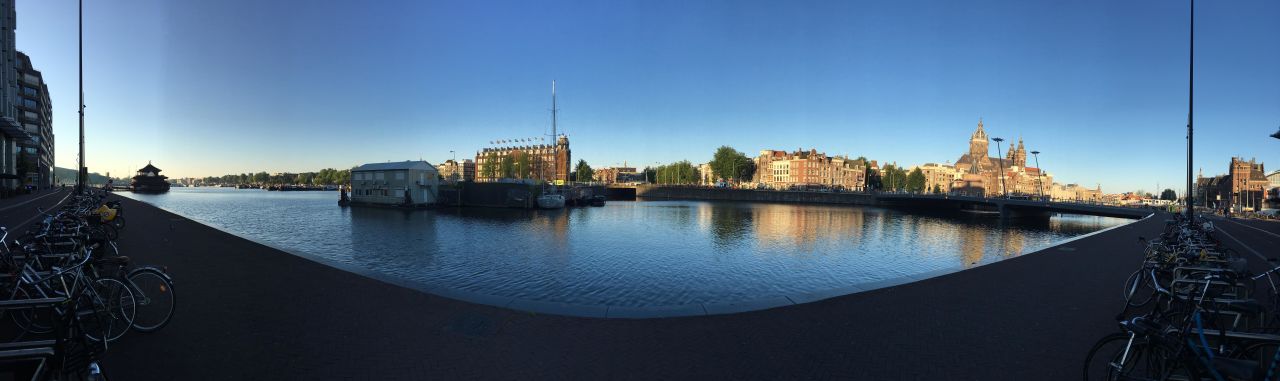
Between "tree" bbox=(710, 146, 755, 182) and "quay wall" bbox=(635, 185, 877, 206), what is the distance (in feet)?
93.8

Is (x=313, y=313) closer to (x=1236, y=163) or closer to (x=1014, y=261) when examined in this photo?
(x=1014, y=261)

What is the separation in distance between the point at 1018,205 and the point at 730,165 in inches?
3507

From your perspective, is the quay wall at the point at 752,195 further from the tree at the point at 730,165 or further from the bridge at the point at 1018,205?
the tree at the point at 730,165

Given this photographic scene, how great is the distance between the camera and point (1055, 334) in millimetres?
7859

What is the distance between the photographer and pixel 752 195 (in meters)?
122

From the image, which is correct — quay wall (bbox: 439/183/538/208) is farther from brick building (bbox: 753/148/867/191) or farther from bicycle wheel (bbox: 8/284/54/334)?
brick building (bbox: 753/148/867/191)

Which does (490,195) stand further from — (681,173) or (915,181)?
(915,181)

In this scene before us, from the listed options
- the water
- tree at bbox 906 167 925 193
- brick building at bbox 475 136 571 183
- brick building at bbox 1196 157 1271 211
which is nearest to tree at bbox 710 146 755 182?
brick building at bbox 475 136 571 183

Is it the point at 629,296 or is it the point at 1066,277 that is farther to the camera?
the point at 629,296

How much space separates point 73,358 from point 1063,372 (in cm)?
1026

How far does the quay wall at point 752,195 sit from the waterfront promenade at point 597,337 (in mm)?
103724

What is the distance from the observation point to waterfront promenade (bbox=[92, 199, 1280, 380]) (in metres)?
6.27

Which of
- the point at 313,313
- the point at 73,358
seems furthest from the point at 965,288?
the point at 73,358

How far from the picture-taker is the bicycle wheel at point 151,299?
24.4ft
